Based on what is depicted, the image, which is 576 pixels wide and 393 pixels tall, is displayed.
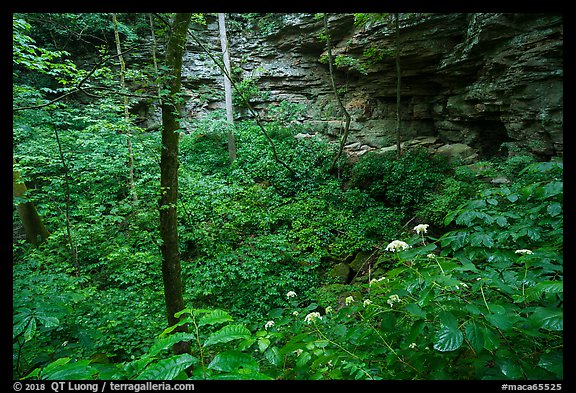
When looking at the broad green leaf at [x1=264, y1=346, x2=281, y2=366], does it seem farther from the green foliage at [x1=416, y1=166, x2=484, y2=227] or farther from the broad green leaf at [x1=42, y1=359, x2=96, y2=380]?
the green foliage at [x1=416, y1=166, x2=484, y2=227]

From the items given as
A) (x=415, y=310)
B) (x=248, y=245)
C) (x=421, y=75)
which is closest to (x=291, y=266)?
(x=248, y=245)

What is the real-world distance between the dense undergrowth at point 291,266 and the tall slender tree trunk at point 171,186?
601 mm

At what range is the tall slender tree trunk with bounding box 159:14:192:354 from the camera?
9.59ft

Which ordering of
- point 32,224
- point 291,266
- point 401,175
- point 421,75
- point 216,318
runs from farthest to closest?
1. point 421,75
2. point 401,175
3. point 32,224
4. point 291,266
5. point 216,318

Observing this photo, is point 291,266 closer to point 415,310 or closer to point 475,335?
point 415,310

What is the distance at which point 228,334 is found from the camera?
0.99 metres

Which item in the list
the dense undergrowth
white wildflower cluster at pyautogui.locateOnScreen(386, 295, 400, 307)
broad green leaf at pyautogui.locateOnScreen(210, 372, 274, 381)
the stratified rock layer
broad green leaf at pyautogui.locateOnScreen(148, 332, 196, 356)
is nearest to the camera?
broad green leaf at pyautogui.locateOnScreen(210, 372, 274, 381)

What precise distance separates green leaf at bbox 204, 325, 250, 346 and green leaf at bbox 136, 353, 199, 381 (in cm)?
8

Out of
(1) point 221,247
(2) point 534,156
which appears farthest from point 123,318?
(2) point 534,156

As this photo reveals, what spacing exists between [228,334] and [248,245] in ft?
16.3

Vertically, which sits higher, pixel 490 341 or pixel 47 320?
pixel 490 341

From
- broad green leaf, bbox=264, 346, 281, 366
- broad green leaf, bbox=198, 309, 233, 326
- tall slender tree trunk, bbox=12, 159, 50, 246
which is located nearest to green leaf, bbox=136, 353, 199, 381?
broad green leaf, bbox=198, 309, 233, 326
